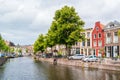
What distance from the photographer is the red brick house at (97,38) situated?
283 ft

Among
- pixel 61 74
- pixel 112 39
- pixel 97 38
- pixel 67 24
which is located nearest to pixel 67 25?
pixel 67 24

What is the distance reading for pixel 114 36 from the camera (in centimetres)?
7225

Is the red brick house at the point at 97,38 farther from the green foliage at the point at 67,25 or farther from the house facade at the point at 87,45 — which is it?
the green foliage at the point at 67,25

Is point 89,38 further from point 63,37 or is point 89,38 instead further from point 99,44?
point 63,37

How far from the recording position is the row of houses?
72062 millimetres

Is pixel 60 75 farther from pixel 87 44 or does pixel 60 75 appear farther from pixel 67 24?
pixel 87 44

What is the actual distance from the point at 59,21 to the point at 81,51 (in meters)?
32.3

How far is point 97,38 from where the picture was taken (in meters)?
89.0

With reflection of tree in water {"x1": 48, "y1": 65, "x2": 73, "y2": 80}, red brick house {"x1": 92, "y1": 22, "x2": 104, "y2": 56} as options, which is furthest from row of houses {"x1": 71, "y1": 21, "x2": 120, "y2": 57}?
reflection of tree in water {"x1": 48, "y1": 65, "x2": 73, "y2": 80}

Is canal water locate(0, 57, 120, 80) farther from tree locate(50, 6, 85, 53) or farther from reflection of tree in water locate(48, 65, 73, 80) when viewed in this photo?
tree locate(50, 6, 85, 53)

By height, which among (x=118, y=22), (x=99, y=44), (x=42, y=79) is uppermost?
(x=118, y=22)

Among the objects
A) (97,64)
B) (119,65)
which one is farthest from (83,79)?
(97,64)

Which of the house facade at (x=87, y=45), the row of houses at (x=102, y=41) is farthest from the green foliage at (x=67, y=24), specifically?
the house facade at (x=87, y=45)

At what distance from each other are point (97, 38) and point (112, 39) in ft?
53.9
